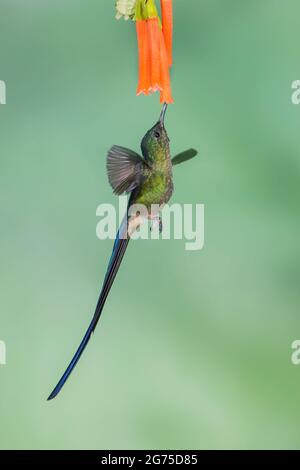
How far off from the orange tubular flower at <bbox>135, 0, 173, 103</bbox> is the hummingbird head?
116 mm

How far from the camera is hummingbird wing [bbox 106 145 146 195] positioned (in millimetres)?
809

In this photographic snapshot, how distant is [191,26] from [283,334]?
0.68 meters

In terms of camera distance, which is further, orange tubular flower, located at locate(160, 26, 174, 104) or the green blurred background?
the green blurred background

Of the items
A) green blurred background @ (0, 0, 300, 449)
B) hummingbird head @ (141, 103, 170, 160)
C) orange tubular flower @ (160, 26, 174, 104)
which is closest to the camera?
orange tubular flower @ (160, 26, 174, 104)

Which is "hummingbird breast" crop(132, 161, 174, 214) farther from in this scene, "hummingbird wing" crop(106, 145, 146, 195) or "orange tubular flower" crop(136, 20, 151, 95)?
"orange tubular flower" crop(136, 20, 151, 95)

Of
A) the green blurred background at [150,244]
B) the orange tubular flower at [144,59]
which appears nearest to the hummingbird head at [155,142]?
the orange tubular flower at [144,59]

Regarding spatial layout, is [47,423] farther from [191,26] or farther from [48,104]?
[191,26]

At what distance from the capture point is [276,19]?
1290 millimetres

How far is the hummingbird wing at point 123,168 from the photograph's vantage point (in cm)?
81

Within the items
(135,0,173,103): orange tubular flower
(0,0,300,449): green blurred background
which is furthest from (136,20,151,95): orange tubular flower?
(0,0,300,449): green blurred background

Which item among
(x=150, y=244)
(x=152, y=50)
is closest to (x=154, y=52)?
(x=152, y=50)

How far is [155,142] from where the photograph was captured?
2.63 ft

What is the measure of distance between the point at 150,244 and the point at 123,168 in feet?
1.58

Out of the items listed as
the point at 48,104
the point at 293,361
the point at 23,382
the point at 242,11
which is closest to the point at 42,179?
the point at 48,104
